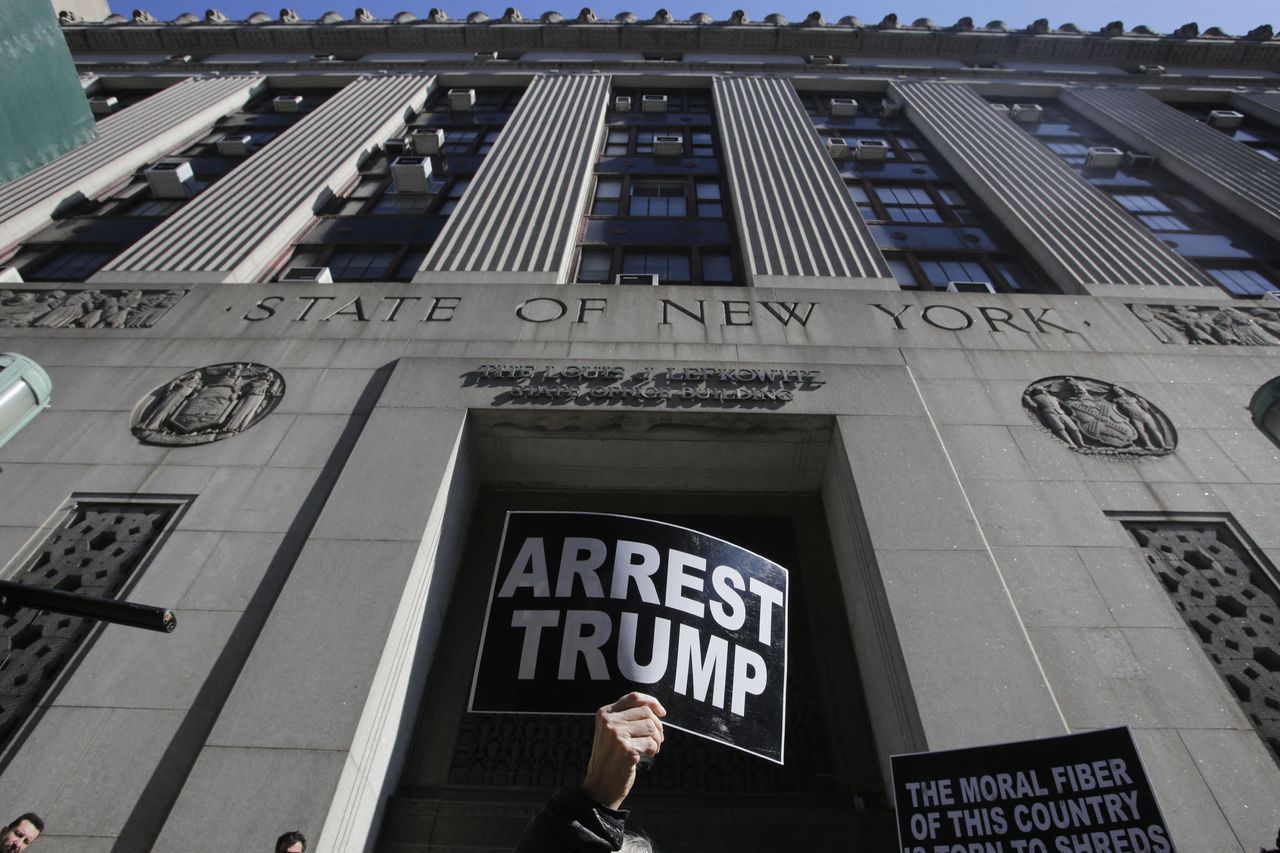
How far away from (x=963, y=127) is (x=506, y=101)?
631 inches

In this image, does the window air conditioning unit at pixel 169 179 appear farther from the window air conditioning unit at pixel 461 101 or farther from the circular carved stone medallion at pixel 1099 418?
the circular carved stone medallion at pixel 1099 418

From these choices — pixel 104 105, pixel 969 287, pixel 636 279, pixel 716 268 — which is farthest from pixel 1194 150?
pixel 104 105

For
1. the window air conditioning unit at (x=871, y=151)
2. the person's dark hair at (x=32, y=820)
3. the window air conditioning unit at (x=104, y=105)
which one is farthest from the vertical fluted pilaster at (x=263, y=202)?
the window air conditioning unit at (x=871, y=151)

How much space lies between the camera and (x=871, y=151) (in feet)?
65.5

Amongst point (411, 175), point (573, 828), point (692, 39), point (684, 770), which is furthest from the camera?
point (692, 39)

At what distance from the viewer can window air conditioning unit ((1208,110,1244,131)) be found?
2314cm

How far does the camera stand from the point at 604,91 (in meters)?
23.3

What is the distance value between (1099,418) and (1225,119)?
73.3 feet

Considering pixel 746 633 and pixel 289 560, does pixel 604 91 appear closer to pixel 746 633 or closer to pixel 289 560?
pixel 289 560

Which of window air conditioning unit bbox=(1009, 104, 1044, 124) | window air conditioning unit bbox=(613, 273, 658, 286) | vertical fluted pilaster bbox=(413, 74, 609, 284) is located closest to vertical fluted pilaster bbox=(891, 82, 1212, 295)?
window air conditioning unit bbox=(1009, 104, 1044, 124)

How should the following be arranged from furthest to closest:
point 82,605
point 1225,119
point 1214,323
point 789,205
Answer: point 1225,119
point 789,205
point 1214,323
point 82,605

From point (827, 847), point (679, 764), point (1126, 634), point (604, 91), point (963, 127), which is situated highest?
point (604, 91)

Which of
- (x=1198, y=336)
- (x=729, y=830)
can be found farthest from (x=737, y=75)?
(x=729, y=830)

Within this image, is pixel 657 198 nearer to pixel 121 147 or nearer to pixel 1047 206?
pixel 1047 206
